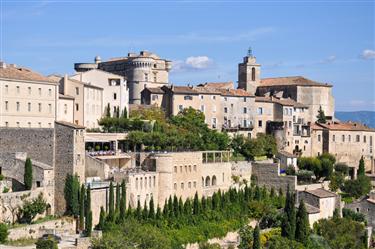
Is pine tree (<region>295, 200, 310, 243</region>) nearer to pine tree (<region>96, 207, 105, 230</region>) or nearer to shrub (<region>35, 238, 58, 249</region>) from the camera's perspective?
pine tree (<region>96, 207, 105, 230</region>)

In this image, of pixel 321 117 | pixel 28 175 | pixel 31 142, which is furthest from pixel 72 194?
pixel 321 117

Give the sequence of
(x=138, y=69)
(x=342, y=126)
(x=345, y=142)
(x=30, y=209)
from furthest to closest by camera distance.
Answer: (x=342, y=126) < (x=345, y=142) < (x=138, y=69) < (x=30, y=209)

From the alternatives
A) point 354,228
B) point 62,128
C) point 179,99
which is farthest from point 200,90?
point 62,128

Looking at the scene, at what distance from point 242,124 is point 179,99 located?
7.51 meters

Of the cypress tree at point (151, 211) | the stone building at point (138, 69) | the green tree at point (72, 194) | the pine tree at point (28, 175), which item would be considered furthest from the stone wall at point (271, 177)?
the pine tree at point (28, 175)

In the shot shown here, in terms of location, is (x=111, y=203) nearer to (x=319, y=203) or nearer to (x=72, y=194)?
(x=72, y=194)

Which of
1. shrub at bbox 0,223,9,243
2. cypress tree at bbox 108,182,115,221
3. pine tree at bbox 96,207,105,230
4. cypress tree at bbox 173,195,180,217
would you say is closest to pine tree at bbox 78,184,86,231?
pine tree at bbox 96,207,105,230

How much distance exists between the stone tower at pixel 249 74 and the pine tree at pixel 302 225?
108 ft

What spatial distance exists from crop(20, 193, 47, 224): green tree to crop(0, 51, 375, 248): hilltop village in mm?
84

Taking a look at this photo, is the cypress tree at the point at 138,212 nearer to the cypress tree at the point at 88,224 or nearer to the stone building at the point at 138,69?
the cypress tree at the point at 88,224

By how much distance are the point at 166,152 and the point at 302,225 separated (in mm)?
11487

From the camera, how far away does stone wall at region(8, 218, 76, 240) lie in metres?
48.5

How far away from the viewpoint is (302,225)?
206 ft

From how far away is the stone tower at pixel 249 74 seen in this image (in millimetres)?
94750
